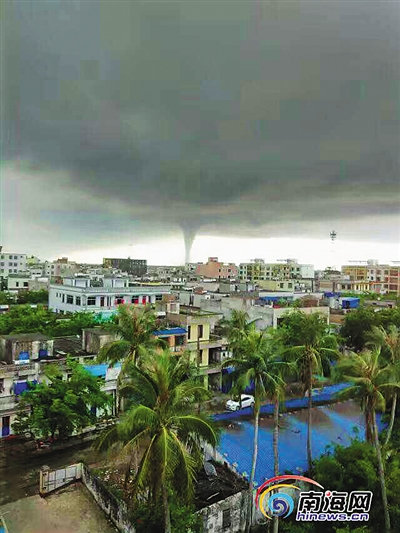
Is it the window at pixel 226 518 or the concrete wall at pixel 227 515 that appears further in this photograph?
the window at pixel 226 518

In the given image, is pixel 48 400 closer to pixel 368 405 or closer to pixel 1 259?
pixel 368 405

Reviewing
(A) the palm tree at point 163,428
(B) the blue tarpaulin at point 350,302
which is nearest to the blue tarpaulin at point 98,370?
(A) the palm tree at point 163,428

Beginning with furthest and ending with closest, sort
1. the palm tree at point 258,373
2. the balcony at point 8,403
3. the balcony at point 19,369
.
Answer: the balcony at point 19,369
the balcony at point 8,403
the palm tree at point 258,373

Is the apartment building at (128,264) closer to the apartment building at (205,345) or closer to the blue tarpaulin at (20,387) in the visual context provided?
the apartment building at (205,345)

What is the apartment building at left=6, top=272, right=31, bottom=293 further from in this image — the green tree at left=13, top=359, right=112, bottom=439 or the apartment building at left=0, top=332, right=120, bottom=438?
the green tree at left=13, top=359, right=112, bottom=439

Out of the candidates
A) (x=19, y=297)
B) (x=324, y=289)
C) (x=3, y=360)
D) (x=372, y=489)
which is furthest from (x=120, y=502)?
(x=324, y=289)

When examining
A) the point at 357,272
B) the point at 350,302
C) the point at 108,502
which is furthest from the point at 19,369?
the point at 357,272

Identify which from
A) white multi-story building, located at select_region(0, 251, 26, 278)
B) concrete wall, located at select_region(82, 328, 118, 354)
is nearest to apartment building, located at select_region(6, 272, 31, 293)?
white multi-story building, located at select_region(0, 251, 26, 278)

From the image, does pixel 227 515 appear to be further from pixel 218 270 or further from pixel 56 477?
pixel 218 270
